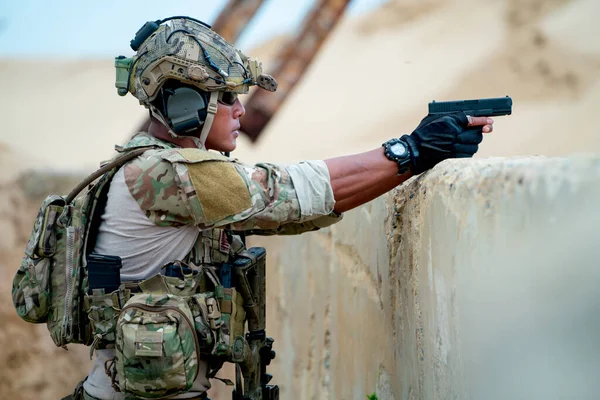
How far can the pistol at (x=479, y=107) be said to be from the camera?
8.97 ft

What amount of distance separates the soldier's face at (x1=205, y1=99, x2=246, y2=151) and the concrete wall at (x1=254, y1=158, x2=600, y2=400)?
0.66 meters

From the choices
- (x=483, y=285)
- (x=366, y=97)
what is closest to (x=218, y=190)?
(x=483, y=285)

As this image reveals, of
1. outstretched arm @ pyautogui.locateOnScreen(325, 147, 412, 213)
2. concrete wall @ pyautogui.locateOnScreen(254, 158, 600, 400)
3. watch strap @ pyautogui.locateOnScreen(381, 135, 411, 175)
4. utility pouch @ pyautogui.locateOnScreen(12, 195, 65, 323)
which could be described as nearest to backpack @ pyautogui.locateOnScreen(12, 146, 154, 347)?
utility pouch @ pyautogui.locateOnScreen(12, 195, 65, 323)

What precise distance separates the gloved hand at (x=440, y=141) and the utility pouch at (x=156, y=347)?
0.90m

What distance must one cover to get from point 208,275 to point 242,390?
610 mm

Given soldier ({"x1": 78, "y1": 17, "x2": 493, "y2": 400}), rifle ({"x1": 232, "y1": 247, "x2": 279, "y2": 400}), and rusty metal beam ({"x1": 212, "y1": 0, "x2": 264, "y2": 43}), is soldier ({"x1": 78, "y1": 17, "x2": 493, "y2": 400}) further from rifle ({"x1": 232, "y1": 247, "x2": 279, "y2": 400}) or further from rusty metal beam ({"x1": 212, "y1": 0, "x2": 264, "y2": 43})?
→ rusty metal beam ({"x1": 212, "y1": 0, "x2": 264, "y2": 43})

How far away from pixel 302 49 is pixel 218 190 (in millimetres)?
7559

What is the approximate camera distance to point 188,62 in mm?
2748

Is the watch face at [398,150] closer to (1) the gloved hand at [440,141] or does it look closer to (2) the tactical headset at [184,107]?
(1) the gloved hand at [440,141]

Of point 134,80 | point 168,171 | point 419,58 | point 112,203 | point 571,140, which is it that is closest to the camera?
point 168,171

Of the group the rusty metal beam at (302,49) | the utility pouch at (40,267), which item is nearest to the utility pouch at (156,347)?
the utility pouch at (40,267)

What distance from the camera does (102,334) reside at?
2.70 m

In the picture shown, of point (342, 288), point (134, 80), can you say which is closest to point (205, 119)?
point (134, 80)

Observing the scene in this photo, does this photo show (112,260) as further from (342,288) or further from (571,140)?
(571,140)
